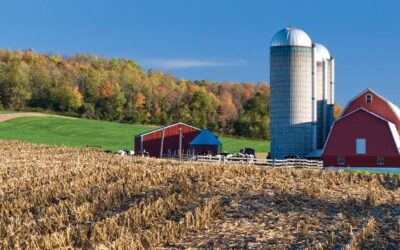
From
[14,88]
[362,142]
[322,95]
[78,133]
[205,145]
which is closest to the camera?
[362,142]

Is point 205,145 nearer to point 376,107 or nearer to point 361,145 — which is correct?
point 376,107

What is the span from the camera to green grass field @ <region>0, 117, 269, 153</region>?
76.9 m

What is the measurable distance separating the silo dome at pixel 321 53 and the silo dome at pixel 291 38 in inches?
63.0

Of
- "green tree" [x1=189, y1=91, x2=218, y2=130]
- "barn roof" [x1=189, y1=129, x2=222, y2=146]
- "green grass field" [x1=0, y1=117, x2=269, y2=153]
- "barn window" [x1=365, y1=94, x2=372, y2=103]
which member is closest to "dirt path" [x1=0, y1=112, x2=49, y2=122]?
"green grass field" [x1=0, y1=117, x2=269, y2=153]

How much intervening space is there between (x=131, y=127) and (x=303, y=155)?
44.1 m

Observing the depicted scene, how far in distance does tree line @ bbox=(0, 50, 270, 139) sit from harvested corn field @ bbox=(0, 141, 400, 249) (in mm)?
72657


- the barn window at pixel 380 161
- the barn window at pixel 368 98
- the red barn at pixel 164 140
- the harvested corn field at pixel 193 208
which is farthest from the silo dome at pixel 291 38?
the harvested corn field at pixel 193 208

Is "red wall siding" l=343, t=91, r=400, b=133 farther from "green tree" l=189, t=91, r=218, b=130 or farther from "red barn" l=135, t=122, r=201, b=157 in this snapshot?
"green tree" l=189, t=91, r=218, b=130

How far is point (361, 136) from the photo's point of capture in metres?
46.6

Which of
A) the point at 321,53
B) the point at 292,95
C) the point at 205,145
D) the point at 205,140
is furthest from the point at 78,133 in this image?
the point at 292,95

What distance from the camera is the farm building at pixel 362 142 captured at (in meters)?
46.1

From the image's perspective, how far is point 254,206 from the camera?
17.7 m

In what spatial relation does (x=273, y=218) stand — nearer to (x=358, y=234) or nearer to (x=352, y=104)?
(x=358, y=234)

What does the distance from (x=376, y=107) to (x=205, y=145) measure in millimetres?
Answer: 14241
